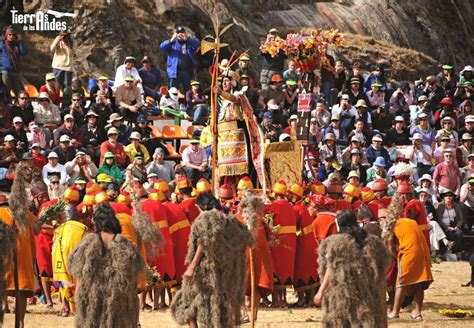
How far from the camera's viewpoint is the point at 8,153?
24.7m

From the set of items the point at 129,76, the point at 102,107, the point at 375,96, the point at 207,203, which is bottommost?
the point at 207,203

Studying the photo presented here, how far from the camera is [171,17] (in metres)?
34.4

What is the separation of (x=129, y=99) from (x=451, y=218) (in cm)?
698

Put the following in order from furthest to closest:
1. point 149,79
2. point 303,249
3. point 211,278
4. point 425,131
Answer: point 149,79
point 425,131
point 303,249
point 211,278

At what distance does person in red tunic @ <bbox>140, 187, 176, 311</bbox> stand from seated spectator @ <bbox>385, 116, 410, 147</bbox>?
9.74 m

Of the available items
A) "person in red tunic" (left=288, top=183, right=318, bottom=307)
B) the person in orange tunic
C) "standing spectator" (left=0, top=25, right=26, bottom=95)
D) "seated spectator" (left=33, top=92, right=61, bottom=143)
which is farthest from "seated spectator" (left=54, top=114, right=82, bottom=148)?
the person in orange tunic

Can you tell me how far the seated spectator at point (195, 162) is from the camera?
25344 mm

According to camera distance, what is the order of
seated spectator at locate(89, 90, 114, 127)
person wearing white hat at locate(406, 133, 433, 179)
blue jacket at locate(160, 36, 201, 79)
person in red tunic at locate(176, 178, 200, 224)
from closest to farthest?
person in red tunic at locate(176, 178, 200, 224), seated spectator at locate(89, 90, 114, 127), person wearing white hat at locate(406, 133, 433, 179), blue jacket at locate(160, 36, 201, 79)

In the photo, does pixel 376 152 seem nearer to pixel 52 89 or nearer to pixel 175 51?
pixel 175 51

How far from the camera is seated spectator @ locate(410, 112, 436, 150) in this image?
28.7 m

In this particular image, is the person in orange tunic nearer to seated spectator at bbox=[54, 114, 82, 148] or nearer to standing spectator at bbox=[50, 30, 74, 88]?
seated spectator at bbox=[54, 114, 82, 148]

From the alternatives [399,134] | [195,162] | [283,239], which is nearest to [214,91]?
[283,239]

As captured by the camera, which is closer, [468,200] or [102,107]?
[468,200]

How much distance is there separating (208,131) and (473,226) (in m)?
5.44
